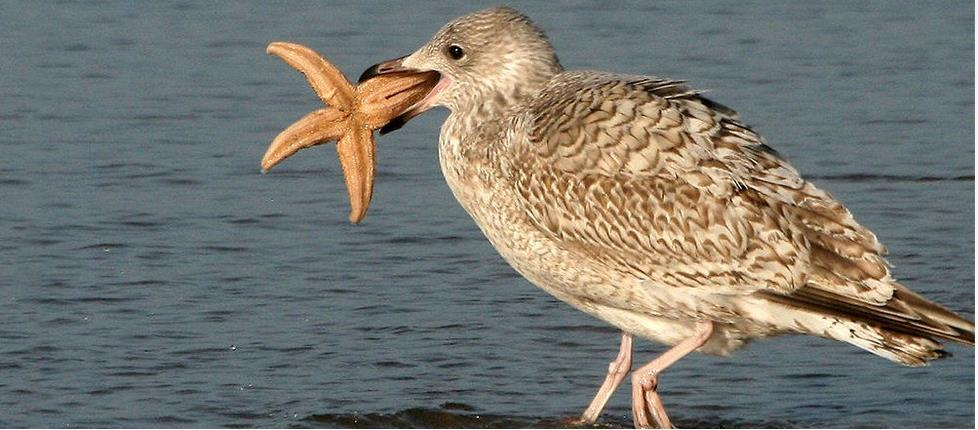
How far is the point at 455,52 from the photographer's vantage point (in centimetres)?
887

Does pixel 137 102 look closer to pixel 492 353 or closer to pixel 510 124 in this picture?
pixel 492 353

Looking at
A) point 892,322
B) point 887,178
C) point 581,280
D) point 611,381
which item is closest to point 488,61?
point 581,280

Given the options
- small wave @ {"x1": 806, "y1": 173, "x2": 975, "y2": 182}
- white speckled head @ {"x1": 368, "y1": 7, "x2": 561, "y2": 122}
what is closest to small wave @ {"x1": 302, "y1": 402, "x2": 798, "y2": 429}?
white speckled head @ {"x1": 368, "y1": 7, "x2": 561, "y2": 122}

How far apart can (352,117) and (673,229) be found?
1718 millimetres

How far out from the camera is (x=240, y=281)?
1080 cm

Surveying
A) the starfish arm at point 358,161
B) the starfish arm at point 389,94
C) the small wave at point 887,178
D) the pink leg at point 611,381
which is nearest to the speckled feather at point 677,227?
the pink leg at point 611,381

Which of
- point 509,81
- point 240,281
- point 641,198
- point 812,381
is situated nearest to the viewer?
point 641,198

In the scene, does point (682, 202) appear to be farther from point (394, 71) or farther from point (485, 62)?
point (394, 71)

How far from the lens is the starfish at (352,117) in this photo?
909 centimetres

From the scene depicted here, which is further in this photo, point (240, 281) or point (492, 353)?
point (240, 281)

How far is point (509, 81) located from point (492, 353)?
5.01ft

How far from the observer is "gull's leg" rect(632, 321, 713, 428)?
8297 millimetres

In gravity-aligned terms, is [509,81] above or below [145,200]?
above

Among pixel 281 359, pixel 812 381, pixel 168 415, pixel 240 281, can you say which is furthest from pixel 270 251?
pixel 812 381
